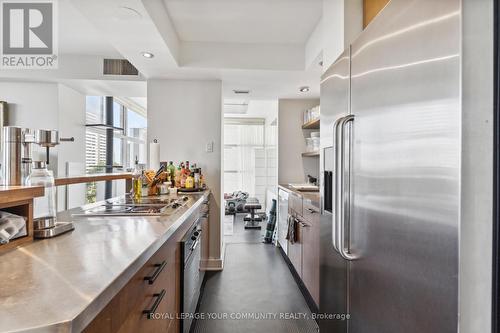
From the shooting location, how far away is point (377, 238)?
911mm

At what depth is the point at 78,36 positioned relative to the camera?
2.64 metres

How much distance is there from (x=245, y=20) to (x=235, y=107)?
3.36 metres

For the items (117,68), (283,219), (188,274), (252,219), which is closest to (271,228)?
(283,219)

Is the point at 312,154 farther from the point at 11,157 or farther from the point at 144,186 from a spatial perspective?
the point at 11,157

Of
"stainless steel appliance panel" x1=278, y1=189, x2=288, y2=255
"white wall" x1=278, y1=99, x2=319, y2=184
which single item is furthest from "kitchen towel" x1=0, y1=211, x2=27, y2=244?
"white wall" x1=278, y1=99, x2=319, y2=184

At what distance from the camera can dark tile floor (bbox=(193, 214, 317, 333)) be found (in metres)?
1.98

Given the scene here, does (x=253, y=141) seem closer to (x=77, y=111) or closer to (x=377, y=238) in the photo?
(x=77, y=111)

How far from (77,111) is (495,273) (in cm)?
431

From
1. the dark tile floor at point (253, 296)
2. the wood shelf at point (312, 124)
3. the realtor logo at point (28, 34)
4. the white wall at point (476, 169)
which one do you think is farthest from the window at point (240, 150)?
the white wall at point (476, 169)

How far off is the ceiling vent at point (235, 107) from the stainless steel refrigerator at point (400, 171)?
4101mm

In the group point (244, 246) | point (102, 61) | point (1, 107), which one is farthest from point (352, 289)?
point (1, 107)

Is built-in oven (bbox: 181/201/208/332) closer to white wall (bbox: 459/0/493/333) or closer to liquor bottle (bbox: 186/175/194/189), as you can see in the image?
liquor bottle (bbox: 186/175/194/189)

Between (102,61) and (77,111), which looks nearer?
(102,61)

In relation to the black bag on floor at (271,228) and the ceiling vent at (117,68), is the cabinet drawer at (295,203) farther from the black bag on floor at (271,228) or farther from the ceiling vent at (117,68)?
the ceiling vent at (117,68)
